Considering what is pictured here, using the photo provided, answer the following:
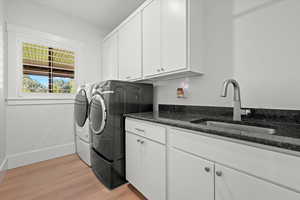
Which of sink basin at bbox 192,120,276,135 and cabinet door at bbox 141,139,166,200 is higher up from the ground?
sink basin at bbox 192,120,276,135

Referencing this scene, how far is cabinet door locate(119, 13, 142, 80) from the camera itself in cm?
184

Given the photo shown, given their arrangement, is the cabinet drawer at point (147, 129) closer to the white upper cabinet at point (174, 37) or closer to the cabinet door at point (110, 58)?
the white upper cabinet at point (174, 37)

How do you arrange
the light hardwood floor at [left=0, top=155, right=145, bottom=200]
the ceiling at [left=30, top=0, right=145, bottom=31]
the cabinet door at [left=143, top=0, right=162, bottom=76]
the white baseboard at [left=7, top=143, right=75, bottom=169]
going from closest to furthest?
the light hardwood floor at [left=0, top=155, right=145, bottom=200] → the cabinet door at [left=143, top=0, right=162, bottom=76] → the white baseboard at [left=7, top=143, right=75, bottom=169] → the ceiling at [left=30, top=0, right=145, bottom=31]

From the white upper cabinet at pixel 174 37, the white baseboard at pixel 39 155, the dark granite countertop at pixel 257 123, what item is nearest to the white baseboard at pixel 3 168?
the white baseboard at pixel 39 155

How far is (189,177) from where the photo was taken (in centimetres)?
95

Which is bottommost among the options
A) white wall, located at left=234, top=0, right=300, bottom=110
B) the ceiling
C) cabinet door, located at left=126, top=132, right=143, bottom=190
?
cabinet door, located at left=126, top=132, right=143, bottom=190

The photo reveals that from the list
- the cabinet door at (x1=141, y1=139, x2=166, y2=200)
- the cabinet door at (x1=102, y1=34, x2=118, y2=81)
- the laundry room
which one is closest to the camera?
the laundry room

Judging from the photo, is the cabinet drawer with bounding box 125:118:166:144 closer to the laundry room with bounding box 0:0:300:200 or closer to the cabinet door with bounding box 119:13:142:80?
the laundry room with bounding box 0:0:300:200

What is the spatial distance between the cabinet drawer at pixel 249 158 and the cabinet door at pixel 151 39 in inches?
37.8

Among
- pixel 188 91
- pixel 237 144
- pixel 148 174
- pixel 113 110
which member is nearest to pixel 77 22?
pixel 113 110

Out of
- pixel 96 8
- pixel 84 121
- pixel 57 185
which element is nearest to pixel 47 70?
pixel 84 121

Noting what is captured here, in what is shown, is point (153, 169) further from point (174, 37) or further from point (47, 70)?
point (47, 70)

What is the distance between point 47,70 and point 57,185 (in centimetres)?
186

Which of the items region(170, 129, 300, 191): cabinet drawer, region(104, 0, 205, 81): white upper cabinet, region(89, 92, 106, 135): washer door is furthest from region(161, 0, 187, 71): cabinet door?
region(89, 92, 106, 135): washer door
